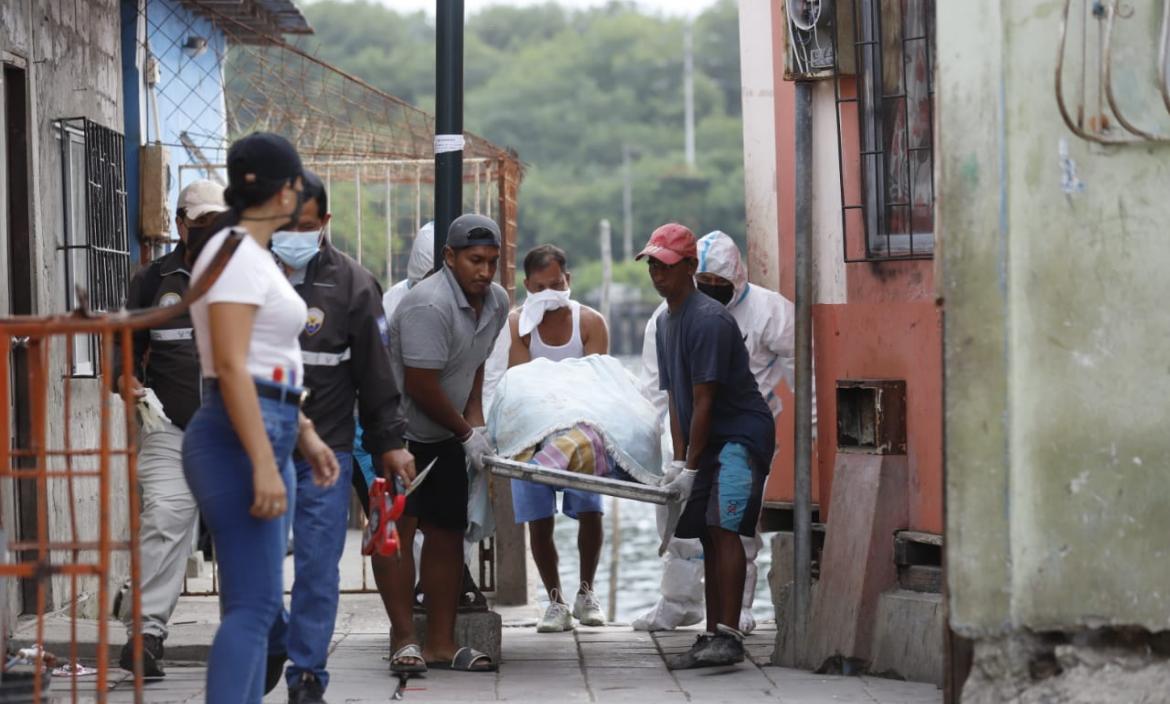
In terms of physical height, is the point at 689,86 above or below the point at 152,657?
above

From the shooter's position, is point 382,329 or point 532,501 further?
point 532,501

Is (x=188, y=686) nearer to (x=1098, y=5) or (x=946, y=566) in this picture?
(x=946, y=566)

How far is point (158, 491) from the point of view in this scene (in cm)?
714

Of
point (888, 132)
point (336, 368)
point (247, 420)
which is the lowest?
point (247, 420)

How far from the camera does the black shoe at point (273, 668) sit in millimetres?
6109

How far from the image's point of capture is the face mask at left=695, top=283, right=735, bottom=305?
903cm

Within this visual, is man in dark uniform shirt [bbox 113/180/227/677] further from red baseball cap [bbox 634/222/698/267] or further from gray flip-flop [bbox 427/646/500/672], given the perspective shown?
red baseball cap [bbox 634/222/698/267]

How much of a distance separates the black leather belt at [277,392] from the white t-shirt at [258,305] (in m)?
0.02

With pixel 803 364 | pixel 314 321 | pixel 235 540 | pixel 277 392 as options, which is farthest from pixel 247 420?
pixel 803 364

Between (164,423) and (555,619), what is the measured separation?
2.78 meters

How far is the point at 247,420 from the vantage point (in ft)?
15.8

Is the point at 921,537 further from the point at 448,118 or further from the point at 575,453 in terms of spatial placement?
the point at 448,118

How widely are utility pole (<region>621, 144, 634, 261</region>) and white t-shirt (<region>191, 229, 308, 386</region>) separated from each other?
235 ft

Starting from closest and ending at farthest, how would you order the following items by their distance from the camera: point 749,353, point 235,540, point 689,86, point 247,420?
1. point 247,420
2. point 235,540
3. point 749,353
4. point 689,86
